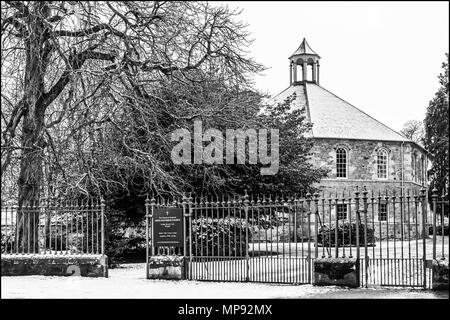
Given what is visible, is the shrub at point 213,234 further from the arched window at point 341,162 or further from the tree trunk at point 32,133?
the arched window at point 341,162

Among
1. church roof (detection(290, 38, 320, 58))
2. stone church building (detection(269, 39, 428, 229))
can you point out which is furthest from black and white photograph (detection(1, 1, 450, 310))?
church roof (detection(290, 38, 320, 58))

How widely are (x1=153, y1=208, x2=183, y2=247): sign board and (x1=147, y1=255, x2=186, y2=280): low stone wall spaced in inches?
15.1

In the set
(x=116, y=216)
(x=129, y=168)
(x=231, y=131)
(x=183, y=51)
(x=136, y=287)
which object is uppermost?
(x=183, y=51)

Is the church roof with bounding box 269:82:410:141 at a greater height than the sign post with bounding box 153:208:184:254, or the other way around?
the church roof with bounding box 269:82:410:141

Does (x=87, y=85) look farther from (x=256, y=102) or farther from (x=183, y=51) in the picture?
(x=256, y=102)

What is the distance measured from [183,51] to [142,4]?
6.33 ft

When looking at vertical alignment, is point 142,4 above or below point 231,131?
above

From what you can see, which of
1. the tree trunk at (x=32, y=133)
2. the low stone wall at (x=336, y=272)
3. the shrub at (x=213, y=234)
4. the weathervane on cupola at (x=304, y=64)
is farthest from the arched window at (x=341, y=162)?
the low stone wall at (x=336, y=272)

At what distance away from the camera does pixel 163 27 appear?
18547 millimetres

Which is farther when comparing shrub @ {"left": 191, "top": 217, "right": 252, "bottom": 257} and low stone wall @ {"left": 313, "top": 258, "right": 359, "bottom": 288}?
shrub @ {"left": 191, "top": 217, "right": 252, "bottom": 257}

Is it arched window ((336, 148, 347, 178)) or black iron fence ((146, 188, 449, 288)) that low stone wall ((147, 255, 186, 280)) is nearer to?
black iron fence ((146, 188, 449, 288))

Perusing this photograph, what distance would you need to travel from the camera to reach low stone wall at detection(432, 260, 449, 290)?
40.1 ft

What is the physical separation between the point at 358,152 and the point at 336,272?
27.9 m

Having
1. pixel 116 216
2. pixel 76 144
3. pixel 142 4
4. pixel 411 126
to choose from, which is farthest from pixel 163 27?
pixel 411 126
